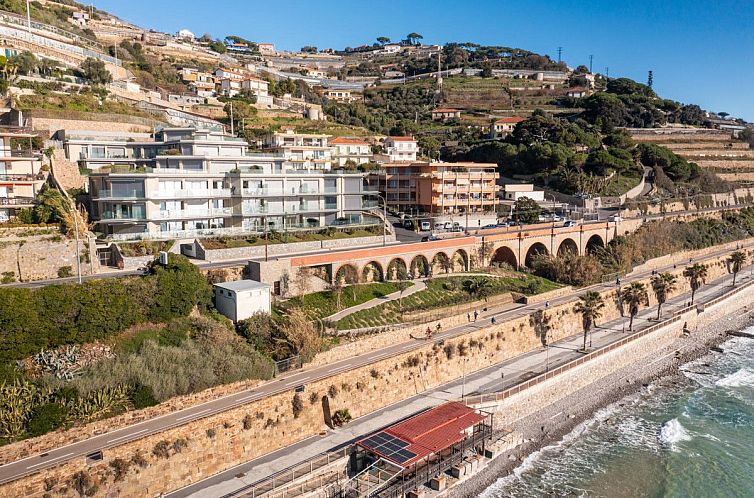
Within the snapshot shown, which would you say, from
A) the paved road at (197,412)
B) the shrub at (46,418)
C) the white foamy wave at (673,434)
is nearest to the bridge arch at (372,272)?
the paved road at (197,412)

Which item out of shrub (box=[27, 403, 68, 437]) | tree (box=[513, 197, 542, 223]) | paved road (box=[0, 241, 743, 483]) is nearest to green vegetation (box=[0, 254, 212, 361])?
shrub (box=[27, 403, 68, 437])

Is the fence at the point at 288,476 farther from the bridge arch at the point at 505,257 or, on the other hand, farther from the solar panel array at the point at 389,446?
the bridge arch at the point at 505,257

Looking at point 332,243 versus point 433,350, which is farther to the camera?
point 332,243

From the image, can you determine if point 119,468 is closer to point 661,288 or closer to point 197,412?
point 197,412

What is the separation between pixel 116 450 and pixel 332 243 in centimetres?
2663

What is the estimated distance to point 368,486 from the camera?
80.0 ft

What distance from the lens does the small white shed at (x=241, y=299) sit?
1278 inches

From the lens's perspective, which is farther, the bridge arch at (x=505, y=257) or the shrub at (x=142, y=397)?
the bridge arch at (x=505, y=257)

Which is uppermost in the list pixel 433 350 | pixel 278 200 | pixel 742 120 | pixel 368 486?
pixel 742 120

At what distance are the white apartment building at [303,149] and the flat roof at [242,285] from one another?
82.3ft

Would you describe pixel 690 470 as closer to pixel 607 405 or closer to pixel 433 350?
pixel 607 405

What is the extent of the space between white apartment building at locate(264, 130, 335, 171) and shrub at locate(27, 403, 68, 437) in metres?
38.0

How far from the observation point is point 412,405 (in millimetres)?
31781

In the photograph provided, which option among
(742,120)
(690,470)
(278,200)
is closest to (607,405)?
(690,470)
